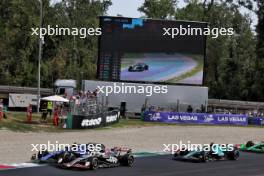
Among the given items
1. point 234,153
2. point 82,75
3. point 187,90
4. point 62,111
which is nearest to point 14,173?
point 234,153

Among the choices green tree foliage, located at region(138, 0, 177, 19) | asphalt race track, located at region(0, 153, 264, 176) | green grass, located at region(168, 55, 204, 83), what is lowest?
asphalt race track, located at region(0, 153, 264, 176)

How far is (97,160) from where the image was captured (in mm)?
17453

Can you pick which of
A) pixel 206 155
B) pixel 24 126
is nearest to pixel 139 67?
pixel 24 126

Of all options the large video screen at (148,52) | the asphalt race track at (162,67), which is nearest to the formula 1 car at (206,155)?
the large video screen at (148,52)

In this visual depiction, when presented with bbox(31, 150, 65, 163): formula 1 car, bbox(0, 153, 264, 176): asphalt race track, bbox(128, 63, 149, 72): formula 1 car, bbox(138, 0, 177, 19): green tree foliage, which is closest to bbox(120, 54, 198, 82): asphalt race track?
bbox(128, 63, 149, 72): formula 1 car

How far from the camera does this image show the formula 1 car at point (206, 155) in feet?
67.5

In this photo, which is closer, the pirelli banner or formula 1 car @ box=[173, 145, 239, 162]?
formula 1 car @ box=[173, 145, 239, 162]

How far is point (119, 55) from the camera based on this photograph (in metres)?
44.8

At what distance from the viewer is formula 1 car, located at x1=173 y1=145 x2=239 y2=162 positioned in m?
20.6

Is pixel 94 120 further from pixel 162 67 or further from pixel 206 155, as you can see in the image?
pixel 206 155

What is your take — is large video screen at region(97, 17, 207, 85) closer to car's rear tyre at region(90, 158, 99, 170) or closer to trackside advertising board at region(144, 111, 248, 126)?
trackside advertising board at region(144, 111, 248, 126)

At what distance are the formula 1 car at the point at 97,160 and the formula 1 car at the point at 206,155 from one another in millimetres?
2781

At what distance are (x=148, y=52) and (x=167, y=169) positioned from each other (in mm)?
28010

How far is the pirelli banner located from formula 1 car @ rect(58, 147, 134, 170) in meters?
14.3
